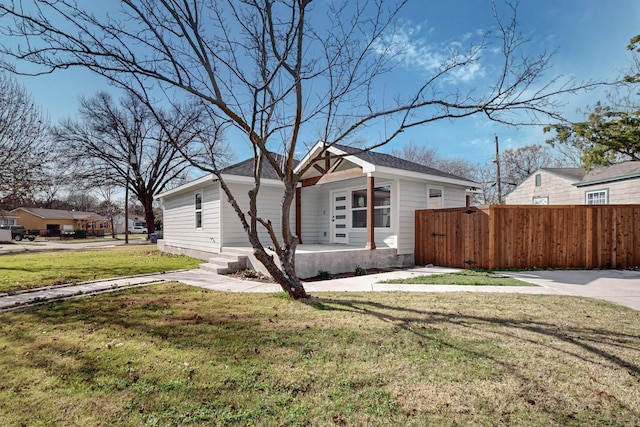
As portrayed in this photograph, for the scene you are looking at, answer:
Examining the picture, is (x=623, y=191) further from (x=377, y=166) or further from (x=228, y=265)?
(x=228, y=265)

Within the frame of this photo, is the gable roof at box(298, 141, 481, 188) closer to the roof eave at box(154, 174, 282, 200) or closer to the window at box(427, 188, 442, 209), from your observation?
the window at box(427, 188, 442, 209)

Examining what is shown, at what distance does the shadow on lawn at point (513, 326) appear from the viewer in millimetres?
3121

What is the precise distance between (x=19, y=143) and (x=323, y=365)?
540 inches

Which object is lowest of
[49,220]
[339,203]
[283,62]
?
[49,220]

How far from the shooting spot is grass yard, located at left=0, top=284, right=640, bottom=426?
2211 mm

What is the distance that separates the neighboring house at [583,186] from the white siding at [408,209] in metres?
10.8

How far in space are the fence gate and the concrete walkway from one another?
1.26m

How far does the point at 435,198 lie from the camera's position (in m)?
10.8

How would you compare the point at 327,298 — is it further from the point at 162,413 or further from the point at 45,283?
the point at 45,283

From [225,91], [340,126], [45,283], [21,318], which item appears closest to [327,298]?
[340,126]

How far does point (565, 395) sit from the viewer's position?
7.88 ft

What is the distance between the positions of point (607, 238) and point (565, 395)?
865cm

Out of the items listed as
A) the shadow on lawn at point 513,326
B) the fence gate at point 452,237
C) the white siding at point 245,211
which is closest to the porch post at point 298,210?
the white siding at point 245,211

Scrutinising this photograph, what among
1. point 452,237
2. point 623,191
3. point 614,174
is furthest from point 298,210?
point 614,174
